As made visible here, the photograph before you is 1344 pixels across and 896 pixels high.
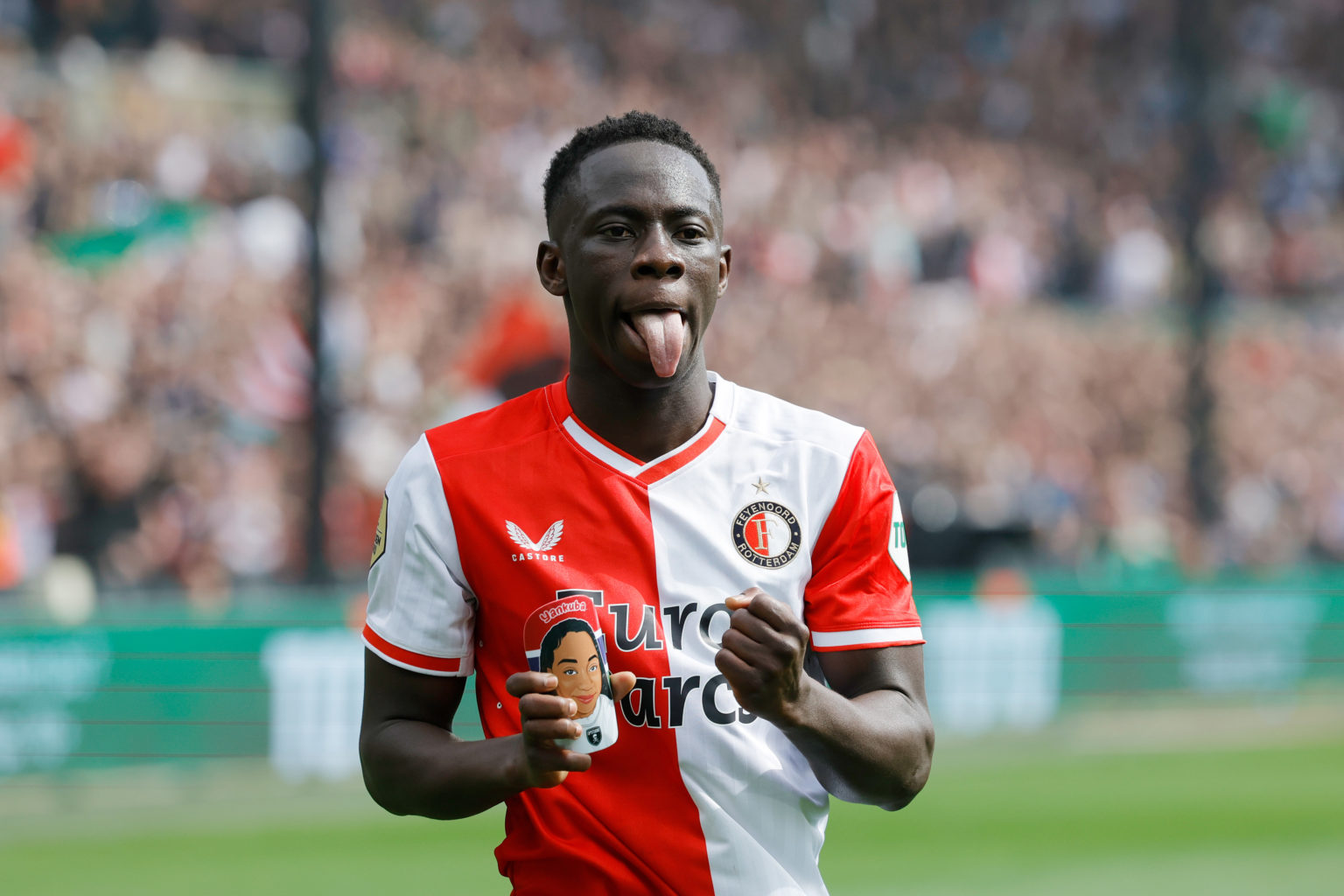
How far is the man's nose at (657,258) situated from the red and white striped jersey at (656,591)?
1.12ft

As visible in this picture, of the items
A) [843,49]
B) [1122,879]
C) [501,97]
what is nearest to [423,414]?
[501,97]

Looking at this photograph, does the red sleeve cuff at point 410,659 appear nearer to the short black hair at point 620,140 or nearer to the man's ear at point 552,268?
the man's ear at point 552,268

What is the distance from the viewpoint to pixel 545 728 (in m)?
2.46

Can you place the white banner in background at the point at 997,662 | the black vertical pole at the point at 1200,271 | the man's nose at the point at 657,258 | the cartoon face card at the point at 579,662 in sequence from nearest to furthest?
the cartoon face card at the point at 579,662, the man's nose at the point at 657,258, the white banner in background at the point at 997,662, the black vertical pole at the point at 1200,271

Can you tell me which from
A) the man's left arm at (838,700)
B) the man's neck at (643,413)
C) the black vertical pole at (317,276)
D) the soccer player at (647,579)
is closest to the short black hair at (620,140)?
the soccer player at (647,579)

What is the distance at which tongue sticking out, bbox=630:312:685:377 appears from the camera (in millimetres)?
2785

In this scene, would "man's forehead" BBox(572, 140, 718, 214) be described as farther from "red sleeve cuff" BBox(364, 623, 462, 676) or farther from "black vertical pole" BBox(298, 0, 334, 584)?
"black vertical pole" BBox(298, 0, 334, 584)

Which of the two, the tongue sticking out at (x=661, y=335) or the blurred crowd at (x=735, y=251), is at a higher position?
the blurred crowd at (x=735, y=251)

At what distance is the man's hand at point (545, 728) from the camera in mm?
2461

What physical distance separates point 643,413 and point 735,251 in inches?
633

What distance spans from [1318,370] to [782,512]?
18.5 meters

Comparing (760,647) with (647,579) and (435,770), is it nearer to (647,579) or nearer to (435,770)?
(647,579)

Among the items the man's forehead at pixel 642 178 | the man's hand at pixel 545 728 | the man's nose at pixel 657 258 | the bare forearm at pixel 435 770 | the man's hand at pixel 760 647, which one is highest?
the man's forehead at pixel 642 178

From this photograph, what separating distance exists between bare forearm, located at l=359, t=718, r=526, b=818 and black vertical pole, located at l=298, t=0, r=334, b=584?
670 cm
